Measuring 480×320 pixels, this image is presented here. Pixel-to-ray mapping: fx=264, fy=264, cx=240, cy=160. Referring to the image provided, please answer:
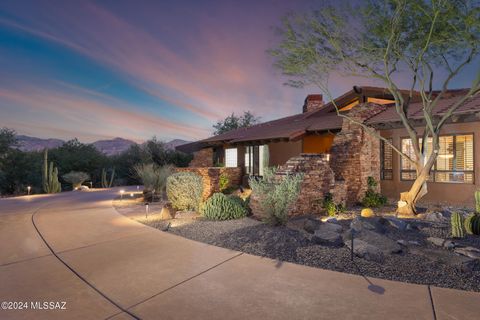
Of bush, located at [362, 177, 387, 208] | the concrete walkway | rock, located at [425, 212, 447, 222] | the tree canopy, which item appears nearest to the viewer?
the concrete walkway

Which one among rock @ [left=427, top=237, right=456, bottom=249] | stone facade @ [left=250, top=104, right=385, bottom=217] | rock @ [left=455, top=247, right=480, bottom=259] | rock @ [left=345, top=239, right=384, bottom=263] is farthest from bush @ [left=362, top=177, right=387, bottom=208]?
rock @ [left=345, top=239, right=384, bottom=263]

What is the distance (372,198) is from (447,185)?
11.0ft

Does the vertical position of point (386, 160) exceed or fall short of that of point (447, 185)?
it exceeds it

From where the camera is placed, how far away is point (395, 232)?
222 inches

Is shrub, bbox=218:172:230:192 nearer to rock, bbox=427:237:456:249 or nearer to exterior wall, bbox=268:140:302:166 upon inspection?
exterior wall, bbox=268:140:302:166

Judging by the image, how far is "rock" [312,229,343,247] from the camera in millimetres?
4875

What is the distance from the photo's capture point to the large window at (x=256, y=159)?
15602 mm

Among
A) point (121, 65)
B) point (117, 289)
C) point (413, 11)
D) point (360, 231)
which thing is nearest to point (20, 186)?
point (121, 65)

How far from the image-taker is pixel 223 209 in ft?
24.6

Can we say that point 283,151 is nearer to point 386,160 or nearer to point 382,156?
point 382,156

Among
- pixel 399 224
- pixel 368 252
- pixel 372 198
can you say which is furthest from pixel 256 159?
pixel 368 252

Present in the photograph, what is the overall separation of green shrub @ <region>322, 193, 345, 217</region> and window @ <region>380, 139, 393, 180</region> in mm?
5104

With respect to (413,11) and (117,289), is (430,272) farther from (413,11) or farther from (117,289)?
(413,11)

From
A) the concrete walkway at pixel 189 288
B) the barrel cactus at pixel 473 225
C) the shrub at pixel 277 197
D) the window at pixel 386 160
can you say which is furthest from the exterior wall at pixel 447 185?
the concrete walkway at pixel 189 288
